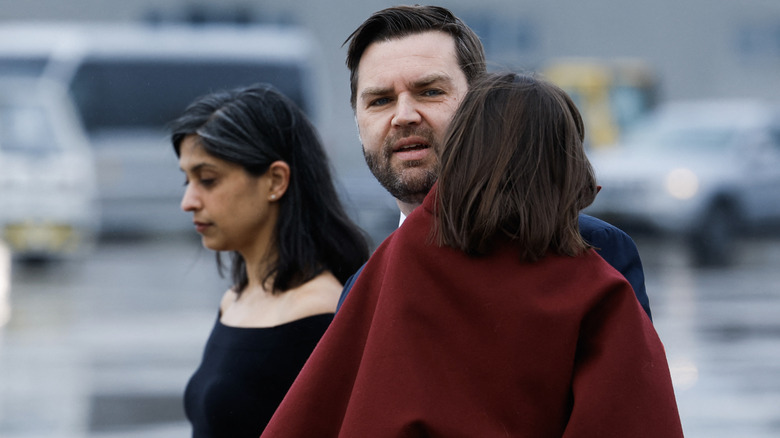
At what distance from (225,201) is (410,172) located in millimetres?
853

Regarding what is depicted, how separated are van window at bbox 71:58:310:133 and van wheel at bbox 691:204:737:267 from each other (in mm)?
7695

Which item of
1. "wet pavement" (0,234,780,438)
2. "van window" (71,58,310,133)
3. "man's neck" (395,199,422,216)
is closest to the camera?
"man's neck" (395,199,422,216)

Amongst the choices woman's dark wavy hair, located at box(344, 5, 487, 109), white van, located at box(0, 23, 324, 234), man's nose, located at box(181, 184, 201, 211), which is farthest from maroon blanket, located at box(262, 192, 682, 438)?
white van, located at box(0, 23, 324, 234)

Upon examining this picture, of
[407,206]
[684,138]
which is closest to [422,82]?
[407,206]

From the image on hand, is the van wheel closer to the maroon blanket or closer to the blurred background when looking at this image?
the blurred background

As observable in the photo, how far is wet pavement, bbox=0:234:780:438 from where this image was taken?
691 centimetres

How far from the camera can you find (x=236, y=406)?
2754 millimetres

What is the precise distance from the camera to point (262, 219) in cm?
310

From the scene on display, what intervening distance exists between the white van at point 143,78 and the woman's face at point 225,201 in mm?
15773

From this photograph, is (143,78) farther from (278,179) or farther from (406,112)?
(406,112)

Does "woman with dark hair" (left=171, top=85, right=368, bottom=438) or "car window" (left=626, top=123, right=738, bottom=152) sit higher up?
"woman with dark hair" (left=171, top=85, right=368, bottom=438)

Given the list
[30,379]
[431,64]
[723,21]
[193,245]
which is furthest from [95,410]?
[723,21]

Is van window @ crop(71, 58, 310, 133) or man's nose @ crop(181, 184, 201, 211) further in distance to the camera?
van window @ crop(71, 58, 310, 133)

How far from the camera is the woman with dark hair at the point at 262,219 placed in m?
2.87
